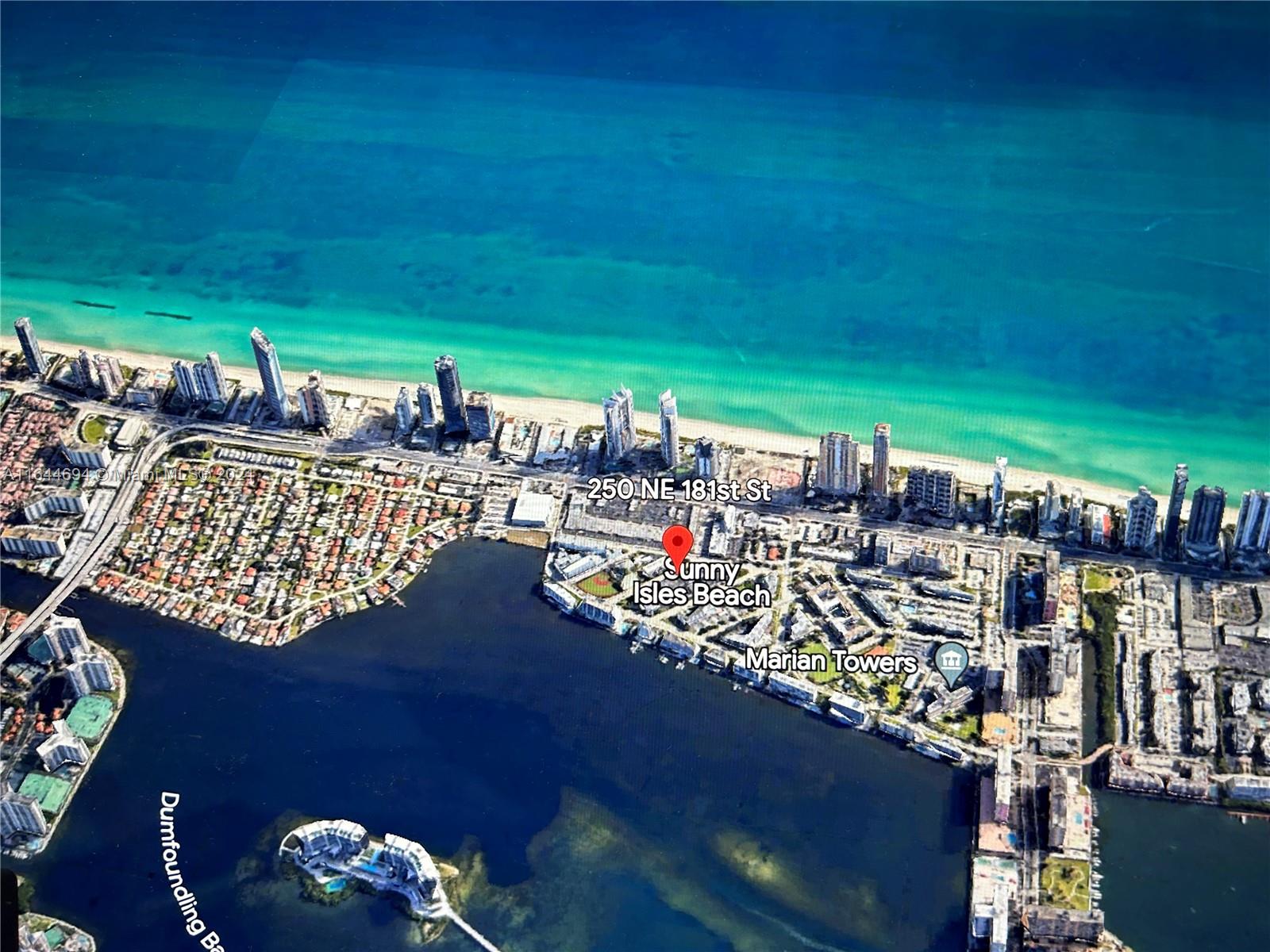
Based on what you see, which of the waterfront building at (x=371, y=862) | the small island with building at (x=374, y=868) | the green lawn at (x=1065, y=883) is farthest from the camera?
the waterfront building at (x=371, y=862)

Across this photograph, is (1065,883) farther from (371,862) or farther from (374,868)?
(371,862)

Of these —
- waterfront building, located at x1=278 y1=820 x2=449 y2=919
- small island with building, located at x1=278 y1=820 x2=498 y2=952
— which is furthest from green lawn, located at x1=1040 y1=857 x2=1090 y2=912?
waterfront building, located at x1=278 y1=820 x2=449 y2=919

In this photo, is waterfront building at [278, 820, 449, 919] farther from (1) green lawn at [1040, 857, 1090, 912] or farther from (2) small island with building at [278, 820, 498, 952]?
(1) green lawn at [1040, 857, 1090, 912]

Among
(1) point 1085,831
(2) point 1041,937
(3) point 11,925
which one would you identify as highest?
(1) point 1085,831

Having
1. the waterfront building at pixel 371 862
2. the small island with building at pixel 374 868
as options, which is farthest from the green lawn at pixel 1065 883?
the waterfront building at pixel 371 862

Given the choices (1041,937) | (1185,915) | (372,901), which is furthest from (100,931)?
(1185,915)

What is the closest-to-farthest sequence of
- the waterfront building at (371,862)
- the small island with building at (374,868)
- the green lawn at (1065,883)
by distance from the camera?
the green lawn at (1065,883)
the small island with building at (374,868)
the waterfront building at (371,862)

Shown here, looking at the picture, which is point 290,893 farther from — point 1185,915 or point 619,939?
point 1185,915

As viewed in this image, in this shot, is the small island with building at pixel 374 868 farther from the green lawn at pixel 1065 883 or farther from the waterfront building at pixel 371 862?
the green lawn at pixel 1065 883

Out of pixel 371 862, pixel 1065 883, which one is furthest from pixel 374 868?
pixel 1065 883
